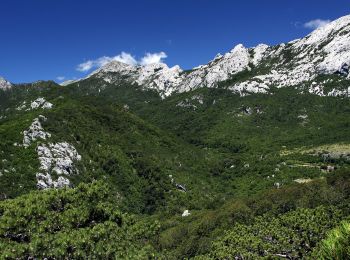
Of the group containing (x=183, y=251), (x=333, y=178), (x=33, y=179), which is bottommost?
(x=183, y=251)

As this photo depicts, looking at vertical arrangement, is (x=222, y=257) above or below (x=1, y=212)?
below

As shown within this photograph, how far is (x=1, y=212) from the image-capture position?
1152 inches

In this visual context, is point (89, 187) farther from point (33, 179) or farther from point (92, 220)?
point (33, 179)

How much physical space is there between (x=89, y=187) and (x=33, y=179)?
168208 mm

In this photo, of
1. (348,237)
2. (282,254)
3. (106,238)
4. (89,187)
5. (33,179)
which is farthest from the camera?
(33,179)

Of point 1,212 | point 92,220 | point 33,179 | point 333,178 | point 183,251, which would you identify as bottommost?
point 183,251

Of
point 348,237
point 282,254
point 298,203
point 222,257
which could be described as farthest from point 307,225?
point 348,237

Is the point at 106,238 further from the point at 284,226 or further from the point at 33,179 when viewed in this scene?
the point at 33,179

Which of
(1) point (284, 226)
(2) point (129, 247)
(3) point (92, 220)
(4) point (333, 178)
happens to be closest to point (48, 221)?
(3) point (92, 220)

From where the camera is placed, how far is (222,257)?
6334cm

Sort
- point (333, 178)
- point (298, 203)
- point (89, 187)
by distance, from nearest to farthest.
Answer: point (89, 187), point (298, 203), point (333, 178)

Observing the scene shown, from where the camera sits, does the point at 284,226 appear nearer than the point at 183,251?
Yes

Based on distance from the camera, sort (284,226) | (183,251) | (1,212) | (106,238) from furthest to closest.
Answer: (183,251) → (284,226) → (1,212) → (106,238)

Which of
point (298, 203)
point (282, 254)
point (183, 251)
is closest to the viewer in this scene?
point (282, 254)
